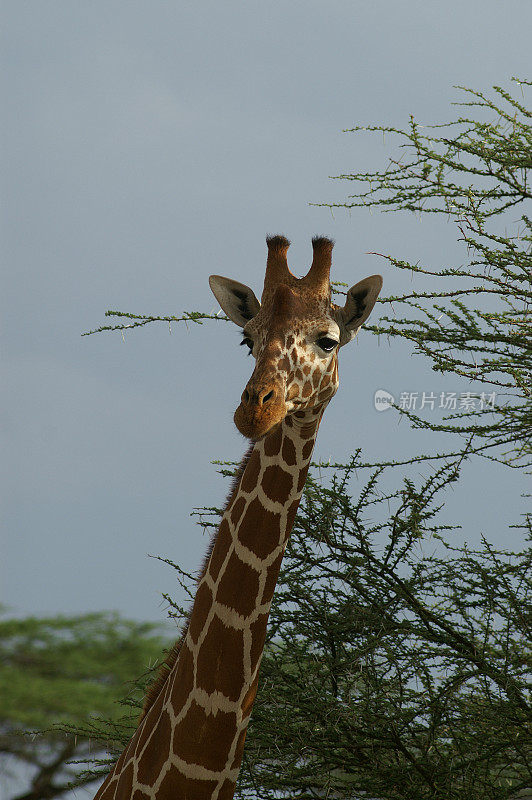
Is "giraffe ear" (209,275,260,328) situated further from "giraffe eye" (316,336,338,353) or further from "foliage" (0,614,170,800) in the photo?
"foliage" (0,614,170,800)

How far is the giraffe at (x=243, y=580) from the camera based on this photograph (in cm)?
331

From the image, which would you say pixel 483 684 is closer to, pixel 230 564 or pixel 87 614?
pixel 230 564

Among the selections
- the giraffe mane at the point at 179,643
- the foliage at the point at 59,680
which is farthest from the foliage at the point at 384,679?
the foliage at the point at 59,680

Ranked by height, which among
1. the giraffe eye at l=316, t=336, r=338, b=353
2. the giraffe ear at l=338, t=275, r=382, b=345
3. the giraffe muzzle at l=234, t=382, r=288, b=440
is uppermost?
the giraffe ear at l=338, t=275, r=382, b=345

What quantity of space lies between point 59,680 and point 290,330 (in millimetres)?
11292

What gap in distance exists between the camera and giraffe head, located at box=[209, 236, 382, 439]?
10.3 feet

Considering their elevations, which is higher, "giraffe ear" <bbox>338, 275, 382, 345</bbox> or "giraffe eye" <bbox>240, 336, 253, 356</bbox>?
"giraffe ear" <bbox>338, 275, 382, 345</bbox>

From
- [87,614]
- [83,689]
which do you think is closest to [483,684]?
[83,689]

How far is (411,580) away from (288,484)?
2.28m

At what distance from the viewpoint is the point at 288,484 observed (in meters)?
3.45

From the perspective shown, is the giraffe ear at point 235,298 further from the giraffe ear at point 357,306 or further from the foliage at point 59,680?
the foliage at point 59,680

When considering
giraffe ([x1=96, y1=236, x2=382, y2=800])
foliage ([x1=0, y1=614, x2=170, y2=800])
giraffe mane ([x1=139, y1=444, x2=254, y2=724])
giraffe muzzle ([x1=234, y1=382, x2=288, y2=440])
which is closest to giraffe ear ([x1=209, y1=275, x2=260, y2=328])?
giraffe ([x1=96, y1=236, x2=382, y2=800])

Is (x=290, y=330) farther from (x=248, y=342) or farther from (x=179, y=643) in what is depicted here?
(x=179, y=643)

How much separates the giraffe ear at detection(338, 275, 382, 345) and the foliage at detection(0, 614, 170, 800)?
375 inches
